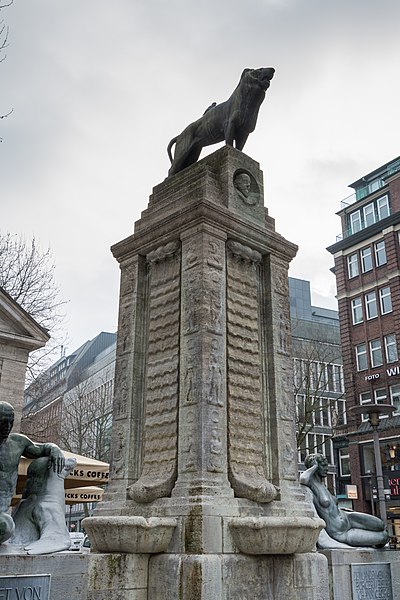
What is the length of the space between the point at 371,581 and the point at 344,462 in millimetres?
37216

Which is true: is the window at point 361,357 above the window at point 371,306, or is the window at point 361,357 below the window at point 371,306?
below

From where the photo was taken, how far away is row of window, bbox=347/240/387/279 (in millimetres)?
42656

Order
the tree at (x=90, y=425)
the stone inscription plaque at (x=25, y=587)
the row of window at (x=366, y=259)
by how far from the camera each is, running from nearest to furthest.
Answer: the stone inscription plaque at (x=25, y=587), the tree at (x=90, y=425), the row of window at (x=366, y=259)

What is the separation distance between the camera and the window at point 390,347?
40312 mm

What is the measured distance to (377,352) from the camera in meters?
41.7

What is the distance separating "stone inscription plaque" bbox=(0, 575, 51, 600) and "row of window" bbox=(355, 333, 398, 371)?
36799 millimetres

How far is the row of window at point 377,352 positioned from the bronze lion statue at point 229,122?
109ft

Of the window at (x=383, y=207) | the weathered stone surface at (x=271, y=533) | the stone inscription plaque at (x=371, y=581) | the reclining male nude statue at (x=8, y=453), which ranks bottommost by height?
the stone inscription plaque at (x=371, y=581)

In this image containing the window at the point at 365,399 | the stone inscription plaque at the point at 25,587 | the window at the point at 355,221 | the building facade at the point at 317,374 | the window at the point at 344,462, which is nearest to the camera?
the stone inscription plaque at the point at 25,587

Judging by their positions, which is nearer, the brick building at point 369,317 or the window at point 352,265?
the brick building at point 369,317

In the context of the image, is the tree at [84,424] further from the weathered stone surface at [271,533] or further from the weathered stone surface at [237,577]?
the weathered stone surface at [271,533]

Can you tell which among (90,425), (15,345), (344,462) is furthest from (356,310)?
(15,345)

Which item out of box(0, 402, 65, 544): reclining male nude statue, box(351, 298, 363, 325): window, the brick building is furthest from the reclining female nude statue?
box(351, 298, 363, 325): window

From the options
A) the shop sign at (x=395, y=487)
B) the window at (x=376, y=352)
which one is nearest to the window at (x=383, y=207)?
the window at (x=376, y=352)
